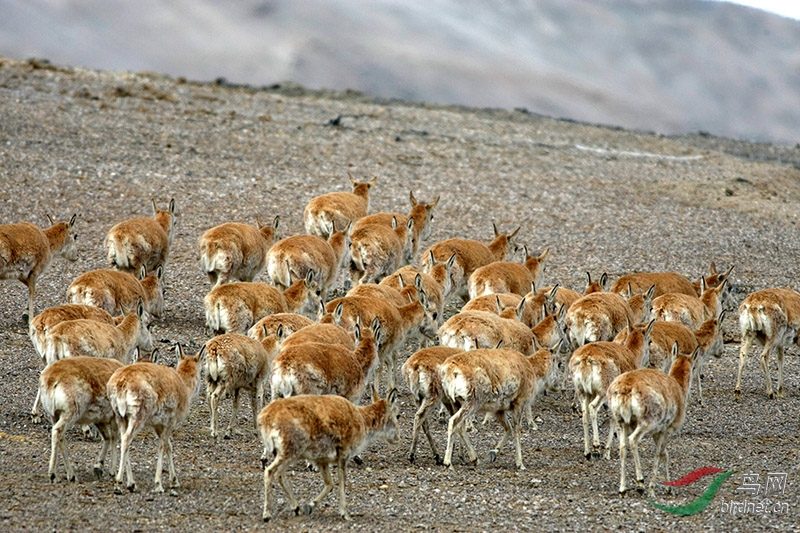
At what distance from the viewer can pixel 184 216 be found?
2453cm

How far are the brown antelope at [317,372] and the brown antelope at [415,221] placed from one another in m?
7.74

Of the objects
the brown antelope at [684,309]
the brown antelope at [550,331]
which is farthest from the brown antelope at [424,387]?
the brown antelope at [684,309]

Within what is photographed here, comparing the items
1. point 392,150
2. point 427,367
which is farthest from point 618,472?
point 392,150

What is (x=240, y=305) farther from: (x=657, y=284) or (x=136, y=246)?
(x=657, y=284)

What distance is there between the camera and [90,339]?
1298 cm

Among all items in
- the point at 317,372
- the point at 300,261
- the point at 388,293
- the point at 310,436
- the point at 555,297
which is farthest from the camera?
the point at 300,261

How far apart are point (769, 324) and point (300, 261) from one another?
25.3 feet

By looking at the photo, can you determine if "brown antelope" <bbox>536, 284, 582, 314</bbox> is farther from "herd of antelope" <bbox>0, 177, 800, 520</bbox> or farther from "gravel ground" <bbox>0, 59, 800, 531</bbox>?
"gravel ground" <bbox>0, 59, 800, 531</bbox>

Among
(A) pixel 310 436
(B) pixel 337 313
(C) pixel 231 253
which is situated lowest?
(A) pixel 310 436

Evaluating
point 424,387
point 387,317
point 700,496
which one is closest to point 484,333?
point 387,317

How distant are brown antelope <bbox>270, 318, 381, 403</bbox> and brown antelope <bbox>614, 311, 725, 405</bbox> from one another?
457 cm

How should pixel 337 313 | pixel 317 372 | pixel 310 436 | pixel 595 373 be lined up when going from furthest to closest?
pixel 337 313 < pixel 595 373 < pixel 317 372 < pixel 310 436

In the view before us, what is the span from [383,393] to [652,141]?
26.6 metres

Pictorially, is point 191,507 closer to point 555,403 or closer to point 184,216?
point 555,403
